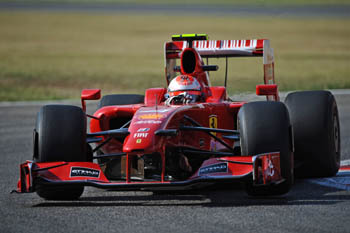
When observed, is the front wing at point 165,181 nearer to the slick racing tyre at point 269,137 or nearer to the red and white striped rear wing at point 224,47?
the slick racing tyre at point 269,137

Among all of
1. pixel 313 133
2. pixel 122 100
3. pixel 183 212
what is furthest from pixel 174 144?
pixel 122 100

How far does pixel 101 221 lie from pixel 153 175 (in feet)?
3.90

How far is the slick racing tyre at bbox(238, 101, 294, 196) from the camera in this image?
7.64 metres

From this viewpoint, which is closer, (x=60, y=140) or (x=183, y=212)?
(x=183, y=212)

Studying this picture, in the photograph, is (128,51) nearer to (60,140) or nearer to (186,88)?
(186,88)

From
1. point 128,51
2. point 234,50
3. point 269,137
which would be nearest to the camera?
point 269,137

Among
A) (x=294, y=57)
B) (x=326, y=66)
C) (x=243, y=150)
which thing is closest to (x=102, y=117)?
(x=243, y=150)

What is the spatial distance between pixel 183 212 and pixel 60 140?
1.64m

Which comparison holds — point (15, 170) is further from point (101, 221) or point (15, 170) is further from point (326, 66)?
point (326, 66)

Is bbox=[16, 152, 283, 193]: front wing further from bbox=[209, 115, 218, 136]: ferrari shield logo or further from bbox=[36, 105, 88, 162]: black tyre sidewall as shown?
bbox=[209, 115, 218, 136]: ferrari shield logo

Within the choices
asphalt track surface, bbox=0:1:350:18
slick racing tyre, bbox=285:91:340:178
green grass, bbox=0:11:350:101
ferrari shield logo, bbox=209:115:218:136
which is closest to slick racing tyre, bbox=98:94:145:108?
green grass, bbox=0:11:350:101

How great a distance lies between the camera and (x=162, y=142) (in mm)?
7707

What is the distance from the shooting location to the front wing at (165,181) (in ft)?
23.9

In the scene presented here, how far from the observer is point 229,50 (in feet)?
36.2
